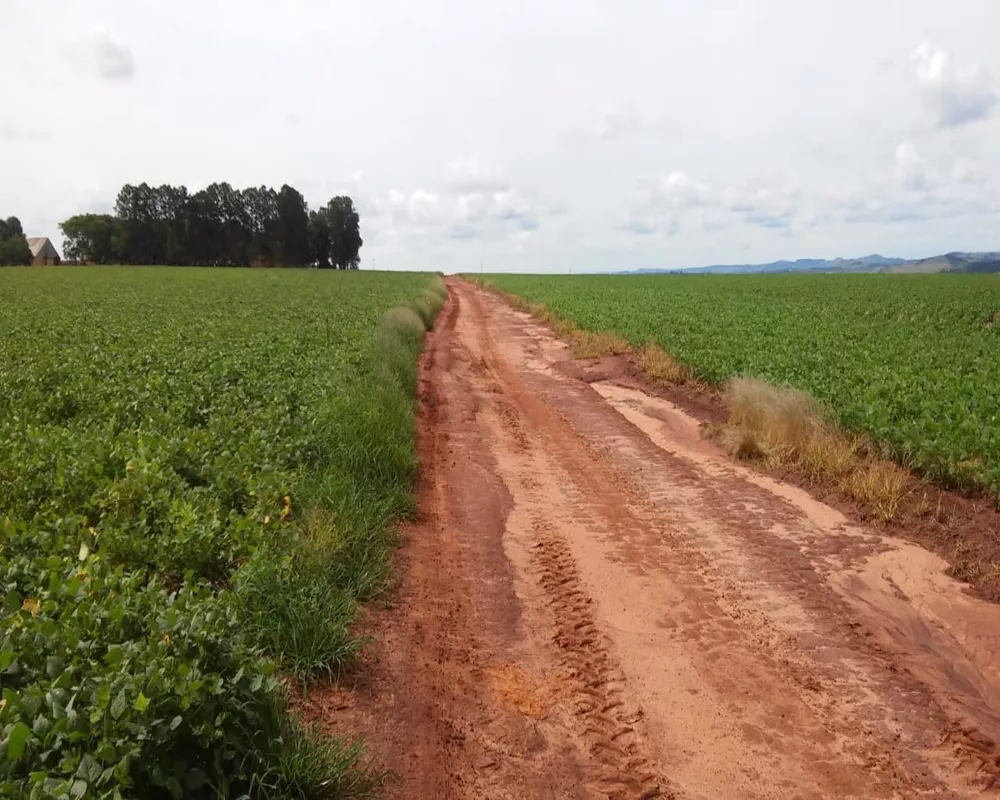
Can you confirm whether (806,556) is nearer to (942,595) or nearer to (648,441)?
(942,595)

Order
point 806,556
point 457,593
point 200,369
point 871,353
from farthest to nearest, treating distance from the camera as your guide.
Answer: point 871,353
point 200,369
point 806,556
point 457,593

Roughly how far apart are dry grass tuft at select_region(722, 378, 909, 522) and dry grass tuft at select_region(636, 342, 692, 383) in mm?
3245

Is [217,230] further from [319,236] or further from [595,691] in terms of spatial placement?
[595,691]

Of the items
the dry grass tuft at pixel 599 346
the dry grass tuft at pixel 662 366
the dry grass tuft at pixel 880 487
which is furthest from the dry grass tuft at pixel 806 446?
the dry grass tuft at pixel 599 346

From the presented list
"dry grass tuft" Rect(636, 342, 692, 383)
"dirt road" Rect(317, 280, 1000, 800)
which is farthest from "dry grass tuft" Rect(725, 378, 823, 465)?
"dry grass tuft" Rect(636, 342, 692, 383)

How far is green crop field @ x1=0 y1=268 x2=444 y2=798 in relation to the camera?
2934 millimetres

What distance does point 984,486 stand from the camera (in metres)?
7.84

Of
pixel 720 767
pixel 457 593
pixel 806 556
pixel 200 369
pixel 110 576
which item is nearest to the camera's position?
pixel 720 767

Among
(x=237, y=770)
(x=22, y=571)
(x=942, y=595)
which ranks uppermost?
(x=22, y=571)

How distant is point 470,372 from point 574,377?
2448 mm

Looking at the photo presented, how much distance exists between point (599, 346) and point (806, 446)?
9.98 metres

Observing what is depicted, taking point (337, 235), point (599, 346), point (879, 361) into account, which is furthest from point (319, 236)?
point (879, 361)

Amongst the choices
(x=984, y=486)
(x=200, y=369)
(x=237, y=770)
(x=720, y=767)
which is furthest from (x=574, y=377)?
(x=237, y=770)

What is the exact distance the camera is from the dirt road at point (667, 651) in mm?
4012
